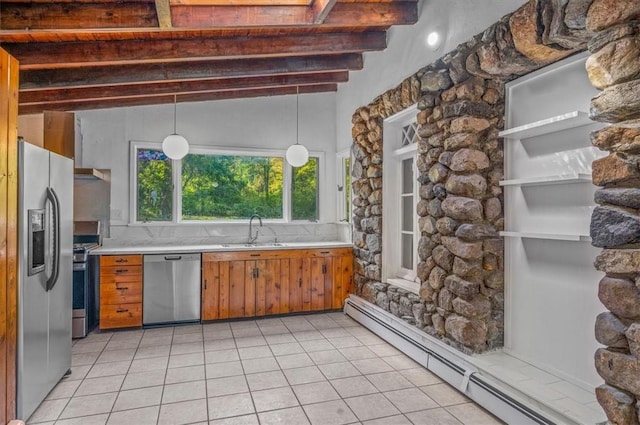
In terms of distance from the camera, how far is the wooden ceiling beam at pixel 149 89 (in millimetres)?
4359

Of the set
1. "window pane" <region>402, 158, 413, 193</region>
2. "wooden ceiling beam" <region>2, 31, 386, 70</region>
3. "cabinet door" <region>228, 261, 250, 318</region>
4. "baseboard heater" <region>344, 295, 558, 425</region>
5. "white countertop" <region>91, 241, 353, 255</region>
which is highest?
"wooden ceiling beam" <region>2, 31, 386, 70</region>

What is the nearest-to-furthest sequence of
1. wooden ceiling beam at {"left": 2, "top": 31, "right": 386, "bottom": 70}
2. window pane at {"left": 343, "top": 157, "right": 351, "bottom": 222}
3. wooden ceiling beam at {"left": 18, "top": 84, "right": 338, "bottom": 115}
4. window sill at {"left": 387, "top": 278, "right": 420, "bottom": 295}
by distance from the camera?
wooden ceiling beam at {"left": 2, "top": 31, "right": 386, "bottom": 70} < window sill at {"left": 387, "top": 278, "right": 420, "bottom": 295} < wooden ceiling beam at {"left": 18, "top": 84, "right": 338, "bottom": 115} < window pane at {"left": 343, "top": 157, "right": 351, "bottom": 222}

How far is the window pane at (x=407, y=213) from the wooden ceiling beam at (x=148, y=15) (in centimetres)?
199

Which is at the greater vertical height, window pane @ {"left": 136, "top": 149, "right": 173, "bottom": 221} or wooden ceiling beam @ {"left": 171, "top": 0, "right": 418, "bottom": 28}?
wooden ceiling beam @ {"left": 171, "top": 0, "right": 418, "bottom": 28}

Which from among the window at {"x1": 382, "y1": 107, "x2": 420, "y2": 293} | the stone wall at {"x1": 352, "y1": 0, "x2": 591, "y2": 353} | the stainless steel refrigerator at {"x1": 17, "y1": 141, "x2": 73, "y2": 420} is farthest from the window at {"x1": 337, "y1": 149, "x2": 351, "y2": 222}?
the stainless steel refrigerator at {"x1": 17, "y1": 141, "x2": 73, "y2": 420}

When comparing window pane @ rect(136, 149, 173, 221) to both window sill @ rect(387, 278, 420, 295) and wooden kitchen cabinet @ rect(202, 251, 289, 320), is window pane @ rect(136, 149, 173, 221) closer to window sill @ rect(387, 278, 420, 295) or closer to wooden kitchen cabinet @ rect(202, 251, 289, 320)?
wooden kitchen cabinet @ rect(202, 251, 289, 320)

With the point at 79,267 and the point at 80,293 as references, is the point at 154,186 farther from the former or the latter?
the point at 80,293

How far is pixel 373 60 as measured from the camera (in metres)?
4.55

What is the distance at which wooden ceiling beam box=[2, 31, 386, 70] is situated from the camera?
3.18m

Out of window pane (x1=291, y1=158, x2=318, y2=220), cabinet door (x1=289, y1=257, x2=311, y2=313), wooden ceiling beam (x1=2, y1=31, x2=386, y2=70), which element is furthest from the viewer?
window pane (x1=291, y1=158, x2=318, y2=220)

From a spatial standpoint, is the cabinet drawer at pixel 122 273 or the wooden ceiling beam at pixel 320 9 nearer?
the wooden ceiling beam at pixel 320 9

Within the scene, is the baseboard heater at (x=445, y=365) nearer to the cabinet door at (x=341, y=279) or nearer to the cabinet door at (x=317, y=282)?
the cabinet door at (x=341, y=279)

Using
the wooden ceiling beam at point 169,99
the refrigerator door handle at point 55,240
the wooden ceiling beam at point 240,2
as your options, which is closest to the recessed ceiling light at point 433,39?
the wooden ceiling beam at point 240,2

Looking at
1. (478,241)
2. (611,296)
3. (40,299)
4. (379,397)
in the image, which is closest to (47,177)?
(40,299)
